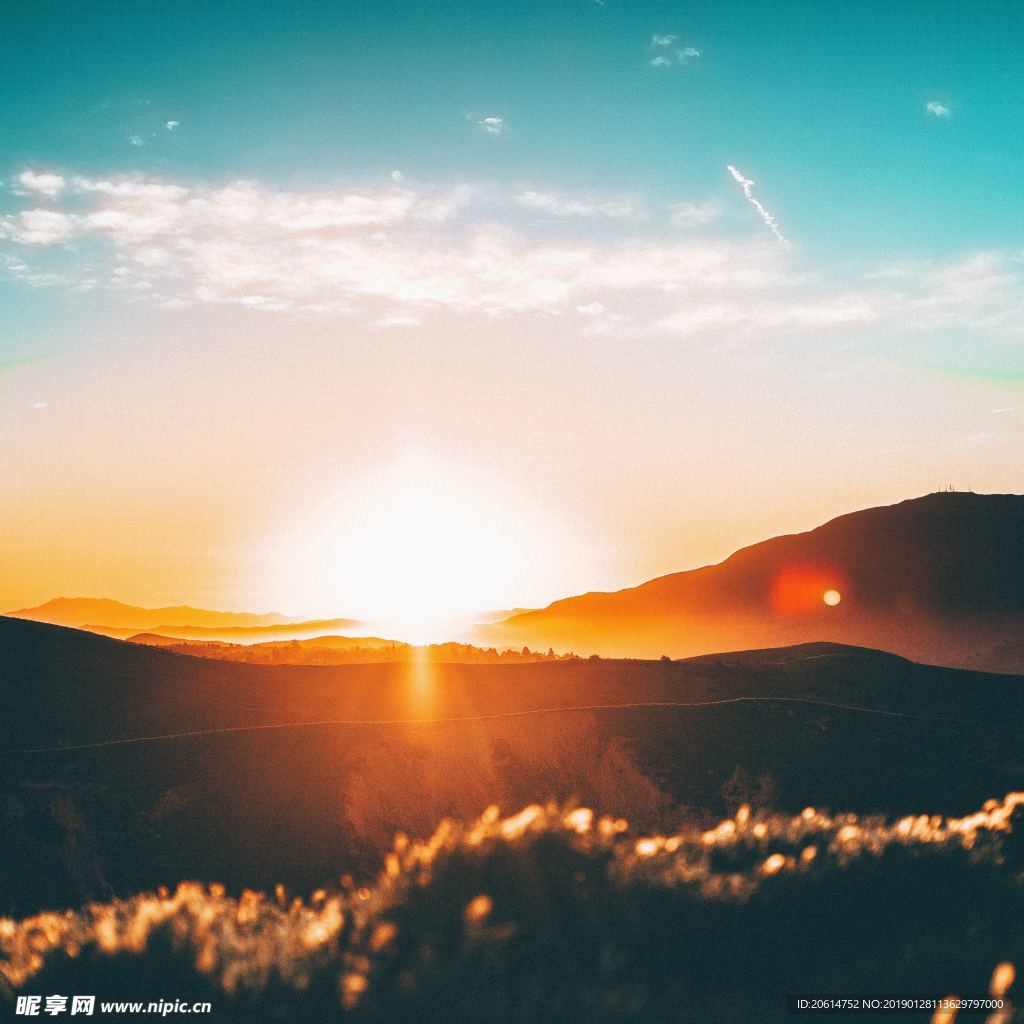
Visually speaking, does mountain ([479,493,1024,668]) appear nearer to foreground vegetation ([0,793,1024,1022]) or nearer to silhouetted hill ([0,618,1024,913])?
silhouetted hill ([0,618,1024,913])

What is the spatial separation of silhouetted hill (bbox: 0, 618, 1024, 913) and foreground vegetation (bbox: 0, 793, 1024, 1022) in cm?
1301

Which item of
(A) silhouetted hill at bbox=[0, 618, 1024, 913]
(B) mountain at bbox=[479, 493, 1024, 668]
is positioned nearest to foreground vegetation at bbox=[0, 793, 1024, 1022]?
(A) silhouetted hill at bbox=[0, 618, 1024, 913]

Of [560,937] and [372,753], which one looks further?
[372,753]

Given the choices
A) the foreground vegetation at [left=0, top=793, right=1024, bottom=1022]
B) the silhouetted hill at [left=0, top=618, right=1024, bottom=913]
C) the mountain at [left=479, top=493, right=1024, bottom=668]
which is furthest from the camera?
the mountain at [left=479, top=493, right=1024, bottom=668]

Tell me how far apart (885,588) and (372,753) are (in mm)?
146471

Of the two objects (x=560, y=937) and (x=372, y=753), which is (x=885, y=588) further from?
(x=560, y=937)

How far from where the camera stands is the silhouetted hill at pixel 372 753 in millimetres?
22672

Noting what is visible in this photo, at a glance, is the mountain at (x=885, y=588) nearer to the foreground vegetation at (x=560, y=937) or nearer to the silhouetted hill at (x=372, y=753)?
the silhouetted hill at (x=372, y=753)

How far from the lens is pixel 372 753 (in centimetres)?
2822

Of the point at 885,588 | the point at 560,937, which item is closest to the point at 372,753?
the point at 560,937

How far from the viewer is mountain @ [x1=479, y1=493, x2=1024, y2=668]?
14162 centimetres

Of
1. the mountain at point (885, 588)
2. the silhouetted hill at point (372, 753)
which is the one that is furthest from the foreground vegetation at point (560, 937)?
the mountain at point (885, 588)

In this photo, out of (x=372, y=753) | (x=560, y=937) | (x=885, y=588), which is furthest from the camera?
(x=885, y=588)

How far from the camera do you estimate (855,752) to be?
29469 millimetres
